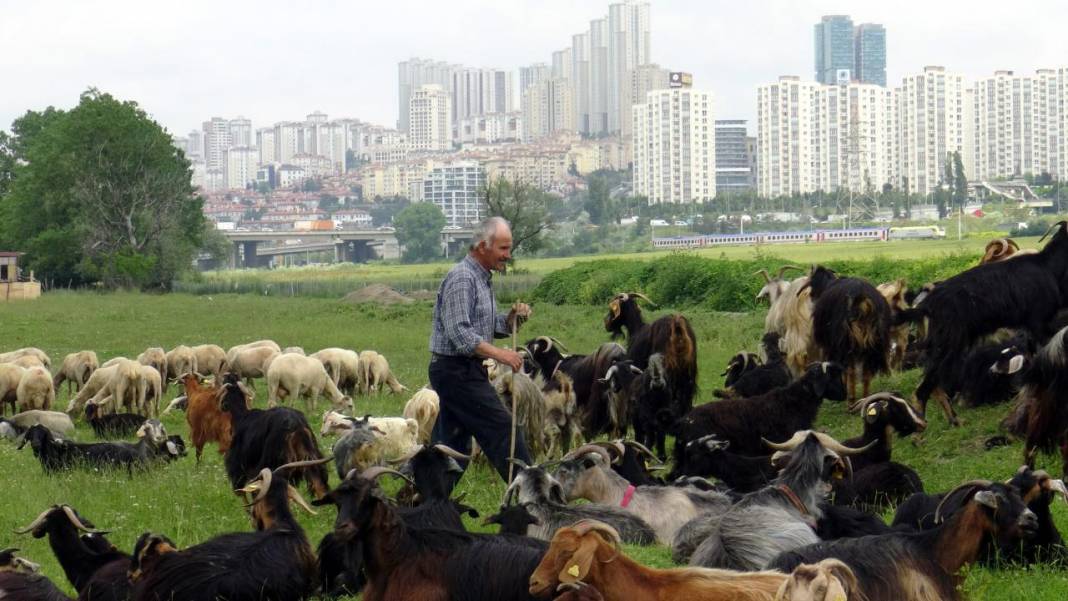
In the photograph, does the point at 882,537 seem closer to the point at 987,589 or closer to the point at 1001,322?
the point at 987,589

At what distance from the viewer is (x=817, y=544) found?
724 centimetres

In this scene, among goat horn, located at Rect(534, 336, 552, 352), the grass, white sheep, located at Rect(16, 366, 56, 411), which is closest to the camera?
the grass

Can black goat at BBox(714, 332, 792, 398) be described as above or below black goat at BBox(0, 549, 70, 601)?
above

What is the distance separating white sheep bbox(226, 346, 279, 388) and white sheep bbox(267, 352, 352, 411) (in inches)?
97.8

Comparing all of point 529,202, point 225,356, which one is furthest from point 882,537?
point 529,202

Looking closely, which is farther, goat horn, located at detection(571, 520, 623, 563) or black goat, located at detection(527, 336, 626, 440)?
black goat, located at detection(527, 336, 626, 440)

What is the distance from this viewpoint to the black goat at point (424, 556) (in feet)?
22.3

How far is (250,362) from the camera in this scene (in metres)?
21.1

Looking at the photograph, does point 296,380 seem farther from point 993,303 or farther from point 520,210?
point 520,210

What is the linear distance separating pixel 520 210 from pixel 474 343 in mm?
55061

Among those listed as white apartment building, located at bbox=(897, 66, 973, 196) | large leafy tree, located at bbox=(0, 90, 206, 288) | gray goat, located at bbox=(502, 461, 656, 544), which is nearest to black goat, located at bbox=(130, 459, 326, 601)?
gray goat, located at bbox=(502, 461, 656, 544)

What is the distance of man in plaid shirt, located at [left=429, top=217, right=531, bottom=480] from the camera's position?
30.0 feet

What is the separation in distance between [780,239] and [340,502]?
279ft

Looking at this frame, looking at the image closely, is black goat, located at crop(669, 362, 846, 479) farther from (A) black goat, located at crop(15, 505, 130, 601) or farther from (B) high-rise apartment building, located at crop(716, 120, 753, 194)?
(B) high-rise apartment building, located at crop(716, 120, 753, 194)
